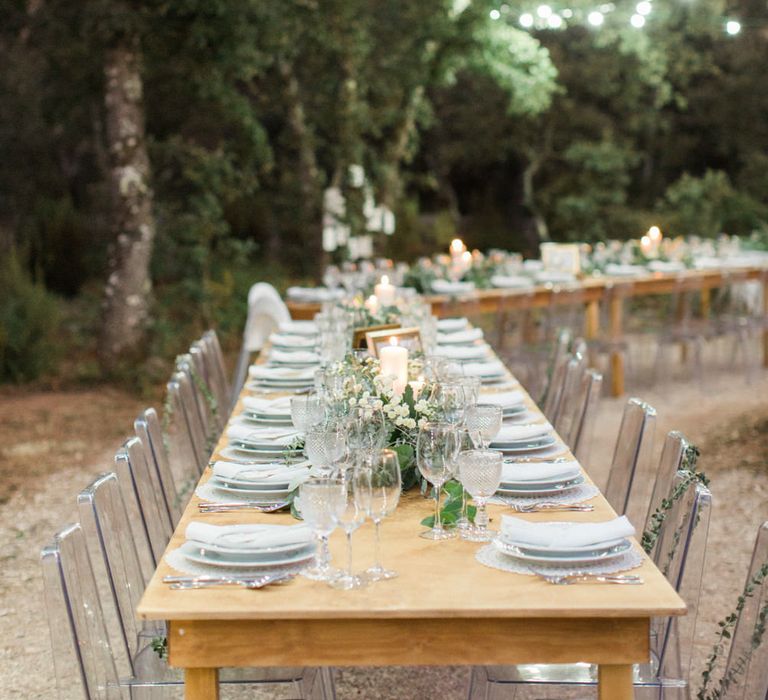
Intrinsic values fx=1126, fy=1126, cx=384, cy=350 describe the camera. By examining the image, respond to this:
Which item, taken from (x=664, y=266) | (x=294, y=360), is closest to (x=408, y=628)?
(x=294, y=360)

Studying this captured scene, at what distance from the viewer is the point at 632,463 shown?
10.9 ft

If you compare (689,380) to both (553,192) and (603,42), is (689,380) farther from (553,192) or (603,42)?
(553,192)

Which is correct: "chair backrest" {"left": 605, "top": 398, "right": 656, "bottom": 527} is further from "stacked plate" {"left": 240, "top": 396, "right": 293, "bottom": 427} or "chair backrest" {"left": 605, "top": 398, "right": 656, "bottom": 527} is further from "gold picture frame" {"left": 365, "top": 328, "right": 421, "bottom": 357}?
"stacked plate" {"left": 240, "top": 396, "right": 293, "bottom": 427}

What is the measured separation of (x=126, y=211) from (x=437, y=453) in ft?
22.2

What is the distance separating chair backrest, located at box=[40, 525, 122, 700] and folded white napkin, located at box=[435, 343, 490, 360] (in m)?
2.55

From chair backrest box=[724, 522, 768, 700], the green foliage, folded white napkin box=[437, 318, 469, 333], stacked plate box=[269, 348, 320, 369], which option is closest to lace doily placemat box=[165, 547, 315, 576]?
chair backrest box=[724, 522, 768, 700]

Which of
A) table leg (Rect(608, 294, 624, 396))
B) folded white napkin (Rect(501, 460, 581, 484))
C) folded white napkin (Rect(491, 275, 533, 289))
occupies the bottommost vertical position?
table leg (Rect(608, 294, 624, 396))

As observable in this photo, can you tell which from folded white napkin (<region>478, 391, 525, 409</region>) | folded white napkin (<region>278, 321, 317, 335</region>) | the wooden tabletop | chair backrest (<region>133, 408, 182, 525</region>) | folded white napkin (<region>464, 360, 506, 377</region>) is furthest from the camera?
folded white napkin (<region>278, 321, 317, 335</region>)

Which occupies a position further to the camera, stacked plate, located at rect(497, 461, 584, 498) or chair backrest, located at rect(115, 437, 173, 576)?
chair backrest, located at rect(115, 437, 173, 576)

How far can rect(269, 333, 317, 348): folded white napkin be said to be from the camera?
5.24 metres

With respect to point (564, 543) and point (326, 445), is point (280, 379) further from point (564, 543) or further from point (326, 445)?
point (564, 543)

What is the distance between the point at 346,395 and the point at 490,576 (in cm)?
99

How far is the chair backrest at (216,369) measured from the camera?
523 cm

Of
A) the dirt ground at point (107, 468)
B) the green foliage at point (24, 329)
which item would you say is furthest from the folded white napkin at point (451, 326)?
the green foliage at point (24, 329)
